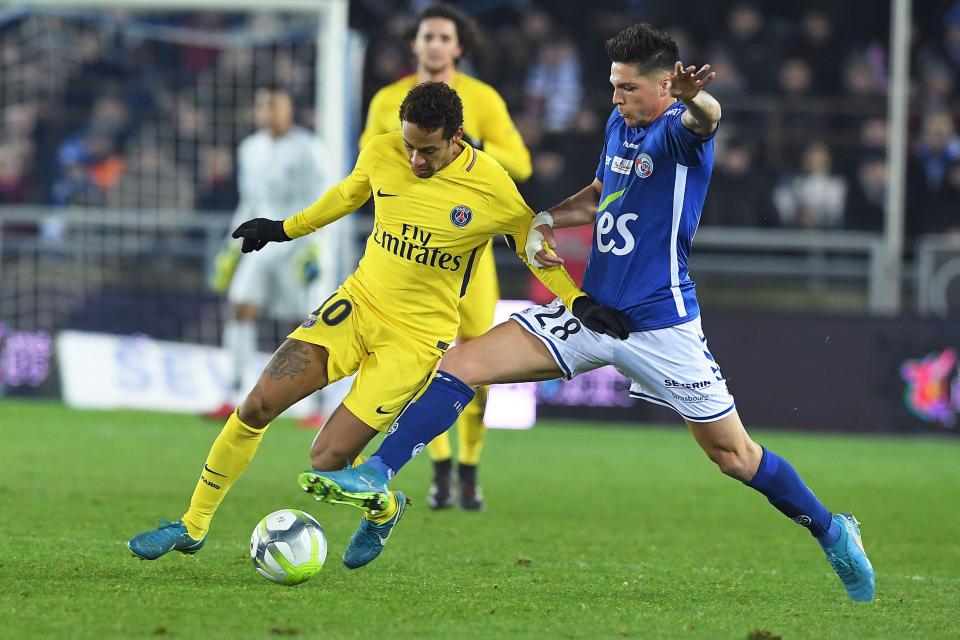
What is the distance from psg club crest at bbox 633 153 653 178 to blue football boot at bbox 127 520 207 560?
2304mm

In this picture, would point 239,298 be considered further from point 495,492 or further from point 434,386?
point 434,386

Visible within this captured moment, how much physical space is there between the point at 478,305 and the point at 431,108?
2.34 meters

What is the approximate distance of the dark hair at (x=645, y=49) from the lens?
566cm

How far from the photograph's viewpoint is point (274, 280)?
1257 centimetres

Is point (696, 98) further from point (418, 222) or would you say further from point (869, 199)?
point (869, 199)

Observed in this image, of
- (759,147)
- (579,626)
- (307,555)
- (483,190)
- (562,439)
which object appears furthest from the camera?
(759,147)

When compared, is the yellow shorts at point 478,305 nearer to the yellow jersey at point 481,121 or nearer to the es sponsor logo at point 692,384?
the yellow jersey at point 481,121

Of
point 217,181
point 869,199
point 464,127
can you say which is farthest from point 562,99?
point 464,127

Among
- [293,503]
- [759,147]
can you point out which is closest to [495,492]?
[293,503]

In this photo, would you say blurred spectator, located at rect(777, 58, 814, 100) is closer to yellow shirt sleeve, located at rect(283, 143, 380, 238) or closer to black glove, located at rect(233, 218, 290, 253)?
yellow shirt sleeve, located at rect(283, 143, 380, 238)

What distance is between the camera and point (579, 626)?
4.98 meters

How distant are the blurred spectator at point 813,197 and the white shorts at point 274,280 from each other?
615 cm

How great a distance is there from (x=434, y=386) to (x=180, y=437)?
6.47m

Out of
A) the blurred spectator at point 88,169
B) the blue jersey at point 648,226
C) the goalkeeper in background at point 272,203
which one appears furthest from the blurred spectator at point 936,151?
the blue jersey at point 648,226
